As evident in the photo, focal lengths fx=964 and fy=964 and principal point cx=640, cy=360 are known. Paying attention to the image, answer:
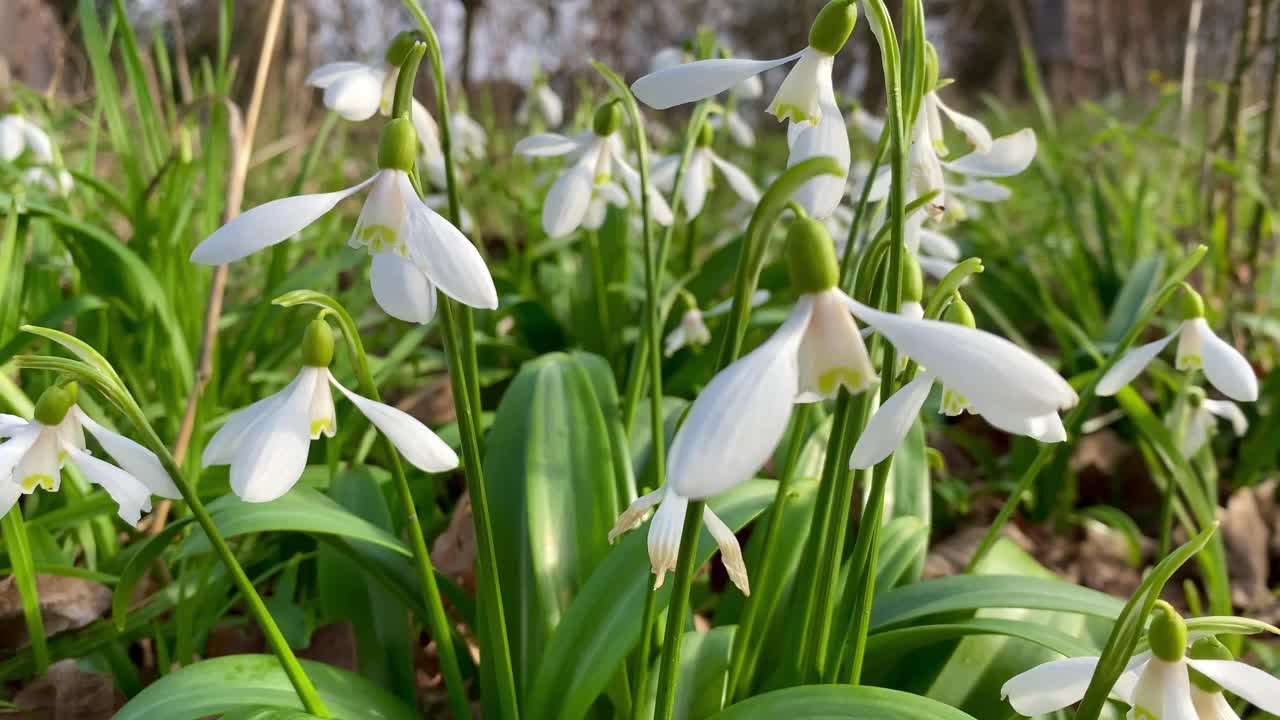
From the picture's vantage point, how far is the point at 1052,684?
2.43 ft

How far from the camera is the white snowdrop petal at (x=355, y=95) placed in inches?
36.5

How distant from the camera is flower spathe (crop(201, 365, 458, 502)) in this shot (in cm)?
69

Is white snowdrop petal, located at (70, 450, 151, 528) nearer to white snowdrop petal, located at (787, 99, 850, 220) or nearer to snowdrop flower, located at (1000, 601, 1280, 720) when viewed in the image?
white snowdrop petal, located at (787, 99, 850, 220)

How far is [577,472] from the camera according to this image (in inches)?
48.1

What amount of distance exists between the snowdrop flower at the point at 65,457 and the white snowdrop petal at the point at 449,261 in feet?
0.92

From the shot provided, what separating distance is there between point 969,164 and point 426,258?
0.58 m

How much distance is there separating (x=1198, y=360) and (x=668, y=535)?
625mm

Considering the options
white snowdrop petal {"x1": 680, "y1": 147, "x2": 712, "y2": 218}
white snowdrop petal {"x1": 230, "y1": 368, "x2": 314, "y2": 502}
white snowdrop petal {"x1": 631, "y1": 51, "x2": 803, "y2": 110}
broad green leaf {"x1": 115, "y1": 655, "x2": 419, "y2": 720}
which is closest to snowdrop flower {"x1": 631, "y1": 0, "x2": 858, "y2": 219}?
white snowdrop petal {"x1": 631, "y1": 51, "x2": 803, "y2": 110}

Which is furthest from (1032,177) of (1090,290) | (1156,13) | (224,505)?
(1156,13)

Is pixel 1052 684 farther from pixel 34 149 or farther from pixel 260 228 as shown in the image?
pixel 34 149

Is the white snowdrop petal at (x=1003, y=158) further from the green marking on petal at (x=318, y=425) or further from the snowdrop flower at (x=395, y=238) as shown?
the green marking on petal at (x=318, y=425)

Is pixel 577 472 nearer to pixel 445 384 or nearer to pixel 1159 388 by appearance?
pixel 445 384

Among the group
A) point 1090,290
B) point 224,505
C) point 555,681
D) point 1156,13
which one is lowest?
point 1156,13

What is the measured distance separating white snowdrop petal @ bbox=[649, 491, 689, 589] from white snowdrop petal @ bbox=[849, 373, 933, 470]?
0.63 feet
